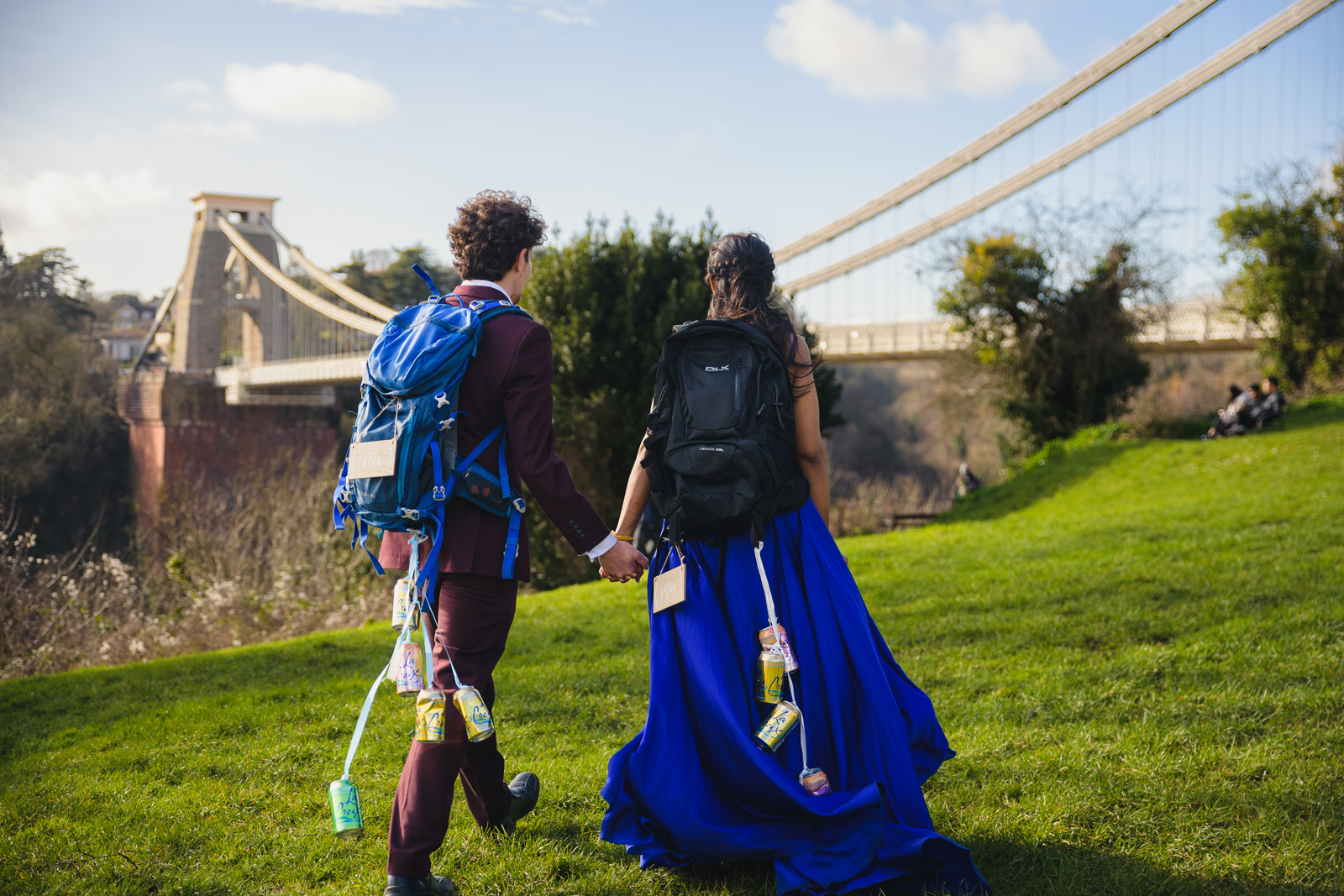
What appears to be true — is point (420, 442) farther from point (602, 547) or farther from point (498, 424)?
point (602, 547)

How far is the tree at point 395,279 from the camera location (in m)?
26.5

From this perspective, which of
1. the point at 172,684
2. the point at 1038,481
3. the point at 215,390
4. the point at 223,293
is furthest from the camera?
the point at 223,293

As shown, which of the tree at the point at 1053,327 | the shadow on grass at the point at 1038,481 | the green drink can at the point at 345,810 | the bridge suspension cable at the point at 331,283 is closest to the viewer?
the green drink can at the point at 345,810

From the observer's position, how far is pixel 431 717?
6.43ft

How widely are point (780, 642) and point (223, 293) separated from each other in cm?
2796

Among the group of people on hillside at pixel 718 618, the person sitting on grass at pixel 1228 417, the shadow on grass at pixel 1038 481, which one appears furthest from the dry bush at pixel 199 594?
the person sitting on grass at pixel 1228 417

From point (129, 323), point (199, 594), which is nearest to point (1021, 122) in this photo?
point (199, 594)

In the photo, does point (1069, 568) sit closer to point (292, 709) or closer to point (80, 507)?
point (292, 709)

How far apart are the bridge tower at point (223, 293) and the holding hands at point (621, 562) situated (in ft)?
82.1

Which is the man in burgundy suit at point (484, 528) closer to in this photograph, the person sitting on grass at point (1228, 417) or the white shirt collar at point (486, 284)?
the white shirt collar at point (486, 284)

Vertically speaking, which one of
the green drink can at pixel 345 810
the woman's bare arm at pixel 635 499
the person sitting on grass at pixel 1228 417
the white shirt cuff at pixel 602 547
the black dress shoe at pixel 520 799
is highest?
the person sitting on grass at pixel 1228 417

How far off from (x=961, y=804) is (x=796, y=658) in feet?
2.64

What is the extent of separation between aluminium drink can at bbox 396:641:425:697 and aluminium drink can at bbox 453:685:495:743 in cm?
9

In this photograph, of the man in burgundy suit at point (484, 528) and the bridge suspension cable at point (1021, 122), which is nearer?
the man in burgundy suit at point (484, 528)
